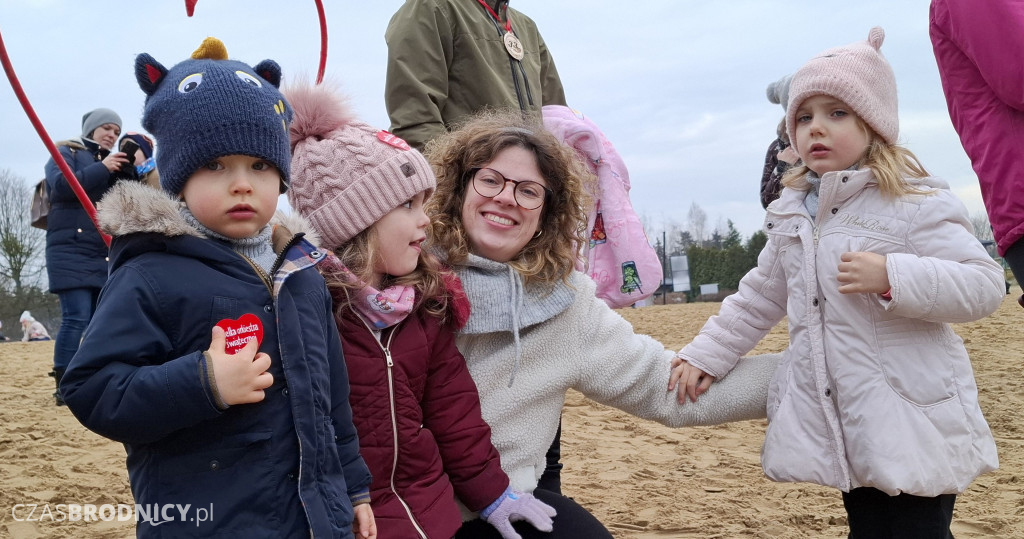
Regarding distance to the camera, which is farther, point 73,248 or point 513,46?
point 73,248

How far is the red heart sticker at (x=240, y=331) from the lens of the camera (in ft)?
4.87

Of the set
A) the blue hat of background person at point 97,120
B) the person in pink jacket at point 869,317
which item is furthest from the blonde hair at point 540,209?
the blue hat of background person at point 97,120

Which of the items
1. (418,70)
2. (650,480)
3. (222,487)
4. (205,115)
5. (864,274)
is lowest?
(650,480)

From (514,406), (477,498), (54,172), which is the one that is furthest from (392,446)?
(54,172)

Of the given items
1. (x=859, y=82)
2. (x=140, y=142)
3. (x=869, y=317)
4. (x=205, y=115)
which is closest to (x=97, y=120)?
(x=140, y=142)

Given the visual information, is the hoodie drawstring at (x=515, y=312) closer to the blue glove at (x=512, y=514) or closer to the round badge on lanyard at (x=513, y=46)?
the blue glove at (x=512, y=514)

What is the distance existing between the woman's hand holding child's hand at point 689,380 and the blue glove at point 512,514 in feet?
1.59

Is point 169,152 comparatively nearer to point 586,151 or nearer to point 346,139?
point 346,139

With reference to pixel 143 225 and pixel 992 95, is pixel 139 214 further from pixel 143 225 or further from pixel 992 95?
pixel 992 95

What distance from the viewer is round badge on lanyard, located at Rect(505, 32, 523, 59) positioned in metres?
2.90

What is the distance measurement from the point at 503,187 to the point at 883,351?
3.35ft

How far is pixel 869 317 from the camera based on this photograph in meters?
1.89

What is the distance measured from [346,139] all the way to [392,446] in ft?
2.47

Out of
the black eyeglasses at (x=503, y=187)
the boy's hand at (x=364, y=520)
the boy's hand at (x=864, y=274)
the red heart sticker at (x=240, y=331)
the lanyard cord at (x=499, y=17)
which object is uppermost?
the lanyard cord at (x=499, y=17)
